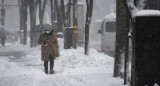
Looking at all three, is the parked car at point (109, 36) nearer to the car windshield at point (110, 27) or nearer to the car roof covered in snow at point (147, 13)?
the car windshield at point (110, 27)

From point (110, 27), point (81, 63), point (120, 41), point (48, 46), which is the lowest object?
point (81, 63)

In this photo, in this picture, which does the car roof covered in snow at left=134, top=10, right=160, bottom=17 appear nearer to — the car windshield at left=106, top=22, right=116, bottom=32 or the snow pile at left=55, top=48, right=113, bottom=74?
the snow pile at left=55, top=48, right=113, bottom=74

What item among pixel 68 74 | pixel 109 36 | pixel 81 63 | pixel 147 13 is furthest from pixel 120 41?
pixel 109 36

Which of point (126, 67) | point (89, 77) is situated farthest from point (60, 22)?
point (126, 67)

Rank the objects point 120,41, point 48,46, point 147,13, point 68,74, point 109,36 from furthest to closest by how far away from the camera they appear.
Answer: point 109,36, point 48,46, point 68,74, point 120,41, point 147,13

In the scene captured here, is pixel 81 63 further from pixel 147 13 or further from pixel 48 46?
pixel 147 13

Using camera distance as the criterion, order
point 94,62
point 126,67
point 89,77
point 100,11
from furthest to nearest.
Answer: point 100,11
point 94,62
point 89,77
point 126,67

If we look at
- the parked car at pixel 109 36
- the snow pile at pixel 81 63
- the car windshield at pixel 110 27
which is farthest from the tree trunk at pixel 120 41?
the car windshield at pixel 110 27

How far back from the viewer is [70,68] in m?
12.7

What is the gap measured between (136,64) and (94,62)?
7.90 meters

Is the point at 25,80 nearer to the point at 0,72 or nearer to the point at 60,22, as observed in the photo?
the point at 0,72

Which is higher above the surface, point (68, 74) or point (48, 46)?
point (48, 46)

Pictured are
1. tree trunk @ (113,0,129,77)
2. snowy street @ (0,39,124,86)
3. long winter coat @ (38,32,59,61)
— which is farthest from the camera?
long winter coat @ (38,32,59,61)

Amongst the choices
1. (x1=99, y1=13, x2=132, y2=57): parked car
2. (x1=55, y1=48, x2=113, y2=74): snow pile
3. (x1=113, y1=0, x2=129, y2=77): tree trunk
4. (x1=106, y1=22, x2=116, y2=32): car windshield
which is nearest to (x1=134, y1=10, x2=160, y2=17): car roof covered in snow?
(x1=113, y1=0, x2=129, y2=77): tree trunk
